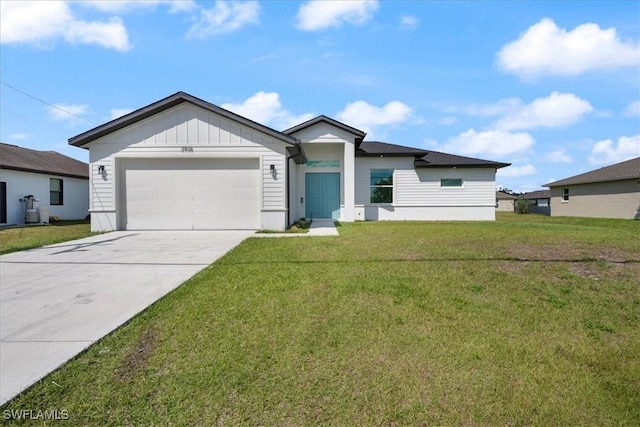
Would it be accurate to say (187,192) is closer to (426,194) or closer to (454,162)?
(426,194)

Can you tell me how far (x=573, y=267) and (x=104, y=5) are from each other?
14793 millimetres

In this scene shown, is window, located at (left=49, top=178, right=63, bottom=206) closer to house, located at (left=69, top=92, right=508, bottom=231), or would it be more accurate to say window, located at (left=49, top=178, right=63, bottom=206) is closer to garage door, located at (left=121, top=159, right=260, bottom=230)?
house, located at (left=69, top=92, right=508, bottom=231)

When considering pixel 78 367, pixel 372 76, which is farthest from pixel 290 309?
pixel 372 76

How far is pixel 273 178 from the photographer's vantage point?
41.3 feet

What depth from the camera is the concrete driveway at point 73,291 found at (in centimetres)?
321

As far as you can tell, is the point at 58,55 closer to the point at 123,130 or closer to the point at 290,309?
the point at 123,130

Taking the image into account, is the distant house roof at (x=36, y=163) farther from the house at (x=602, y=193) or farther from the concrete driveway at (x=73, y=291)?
the house at (x=602, y=193)

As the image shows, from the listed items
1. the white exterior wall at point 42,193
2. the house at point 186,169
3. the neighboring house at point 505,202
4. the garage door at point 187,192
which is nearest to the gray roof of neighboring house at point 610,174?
the neighboring house at point 505,202

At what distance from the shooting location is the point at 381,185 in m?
18.8

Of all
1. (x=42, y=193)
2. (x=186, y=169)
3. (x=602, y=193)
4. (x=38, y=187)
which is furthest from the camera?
(x=602, y=193)

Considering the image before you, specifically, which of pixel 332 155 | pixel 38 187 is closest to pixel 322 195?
pixel 332 155

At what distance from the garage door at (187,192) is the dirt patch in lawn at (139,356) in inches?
372

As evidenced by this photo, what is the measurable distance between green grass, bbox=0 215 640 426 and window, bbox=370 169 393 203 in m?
13.1

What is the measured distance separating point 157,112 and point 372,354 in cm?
1203
